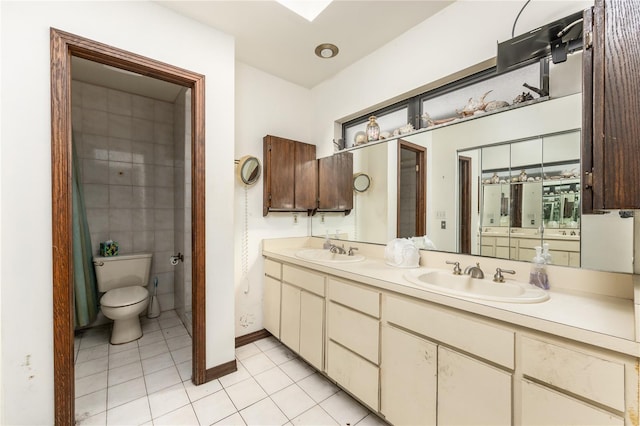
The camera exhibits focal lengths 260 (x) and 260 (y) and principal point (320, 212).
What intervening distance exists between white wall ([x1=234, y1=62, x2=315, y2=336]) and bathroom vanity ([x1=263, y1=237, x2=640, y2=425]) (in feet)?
2.37

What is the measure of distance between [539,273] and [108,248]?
3.53m

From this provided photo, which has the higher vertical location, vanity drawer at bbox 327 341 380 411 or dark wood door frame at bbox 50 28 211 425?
dark wood door frame at bbox 50 28 211 425

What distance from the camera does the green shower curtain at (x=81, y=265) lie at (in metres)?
2.16

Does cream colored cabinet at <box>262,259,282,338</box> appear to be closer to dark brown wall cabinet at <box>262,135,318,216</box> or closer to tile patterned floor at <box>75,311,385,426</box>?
tile patterned floor at <box>75,311,385,426</box>

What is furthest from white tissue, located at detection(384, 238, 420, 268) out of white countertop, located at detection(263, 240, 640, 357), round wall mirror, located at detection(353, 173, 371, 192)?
round wall mirror, located at detection(353, 173, 371, 192)

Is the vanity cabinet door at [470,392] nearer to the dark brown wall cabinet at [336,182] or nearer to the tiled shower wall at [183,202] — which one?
the dark brown wall cabinet at [336,182]

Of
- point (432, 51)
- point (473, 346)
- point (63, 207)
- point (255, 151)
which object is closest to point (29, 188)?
point (63, 207)

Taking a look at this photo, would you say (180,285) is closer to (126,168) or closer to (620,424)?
(126,168)

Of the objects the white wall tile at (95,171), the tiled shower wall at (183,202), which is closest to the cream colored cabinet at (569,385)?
the tiled shower wall at (183,202)

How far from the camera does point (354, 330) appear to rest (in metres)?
1.57

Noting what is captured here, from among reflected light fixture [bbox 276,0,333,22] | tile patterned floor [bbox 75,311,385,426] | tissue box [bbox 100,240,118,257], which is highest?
reflected light fixture [bbox 276,0,333,22]

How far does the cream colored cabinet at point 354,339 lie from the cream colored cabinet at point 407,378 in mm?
58

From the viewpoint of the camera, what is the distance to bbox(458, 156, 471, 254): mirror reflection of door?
5.29ft

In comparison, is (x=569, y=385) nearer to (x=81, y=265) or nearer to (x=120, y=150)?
(x=81, y=265)
